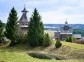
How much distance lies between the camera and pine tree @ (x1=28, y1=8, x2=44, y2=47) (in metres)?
52.0

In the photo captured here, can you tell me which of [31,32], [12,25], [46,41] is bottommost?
[46,41]

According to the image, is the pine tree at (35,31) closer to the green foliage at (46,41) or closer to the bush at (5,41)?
the green foliage at (46,41)

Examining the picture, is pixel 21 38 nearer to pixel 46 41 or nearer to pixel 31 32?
pixel 31 32

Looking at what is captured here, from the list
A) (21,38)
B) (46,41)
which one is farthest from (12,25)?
(46,41)

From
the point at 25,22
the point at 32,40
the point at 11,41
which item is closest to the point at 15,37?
the point at 11,41

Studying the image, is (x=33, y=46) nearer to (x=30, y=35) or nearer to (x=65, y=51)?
(x=30, y=35)

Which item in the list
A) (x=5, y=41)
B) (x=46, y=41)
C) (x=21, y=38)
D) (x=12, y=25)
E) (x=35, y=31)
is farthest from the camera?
(x=5, y=41)

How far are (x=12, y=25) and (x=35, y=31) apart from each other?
20.8 ft

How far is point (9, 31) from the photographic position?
55.9 metres

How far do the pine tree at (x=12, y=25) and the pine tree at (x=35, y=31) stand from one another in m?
4.40

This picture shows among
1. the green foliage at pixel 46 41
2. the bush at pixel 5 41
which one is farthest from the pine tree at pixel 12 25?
the green foliage at pixel 46 41

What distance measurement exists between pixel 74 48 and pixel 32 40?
10992 mm

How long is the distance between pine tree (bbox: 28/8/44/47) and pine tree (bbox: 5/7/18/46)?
4398mm

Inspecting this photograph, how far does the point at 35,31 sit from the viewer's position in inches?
2057
